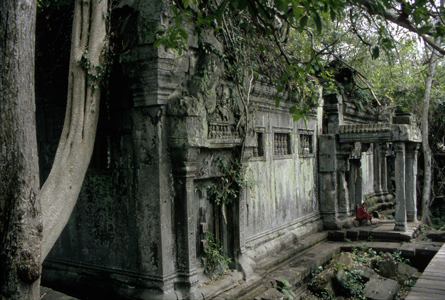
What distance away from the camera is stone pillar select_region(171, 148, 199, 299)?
4.68m

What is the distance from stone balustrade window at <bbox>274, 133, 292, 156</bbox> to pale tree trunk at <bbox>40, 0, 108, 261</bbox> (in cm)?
426

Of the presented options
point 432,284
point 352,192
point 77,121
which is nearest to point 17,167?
point 77,121

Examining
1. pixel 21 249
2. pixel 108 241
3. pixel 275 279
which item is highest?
pixel 21 249

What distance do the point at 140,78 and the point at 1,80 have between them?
1956mm

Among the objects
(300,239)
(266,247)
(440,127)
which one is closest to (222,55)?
(266,247)

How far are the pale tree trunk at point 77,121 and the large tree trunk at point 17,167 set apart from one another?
2.79 feet

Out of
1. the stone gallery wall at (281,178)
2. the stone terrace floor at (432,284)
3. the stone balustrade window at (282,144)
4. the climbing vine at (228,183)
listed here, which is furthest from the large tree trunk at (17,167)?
the stone balustrade window at (282,144)

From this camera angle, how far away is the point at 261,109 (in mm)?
7148

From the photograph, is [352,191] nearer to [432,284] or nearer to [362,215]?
[362,215]

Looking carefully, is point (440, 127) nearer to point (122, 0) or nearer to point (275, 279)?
point (275, 279)

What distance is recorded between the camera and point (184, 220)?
15.4 feet

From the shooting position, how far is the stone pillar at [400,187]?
9164mm

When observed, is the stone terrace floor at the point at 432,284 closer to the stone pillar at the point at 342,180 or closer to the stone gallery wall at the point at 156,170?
the stone gallery wall at the point at 156,170

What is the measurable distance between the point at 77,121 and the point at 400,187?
7.88 metres
